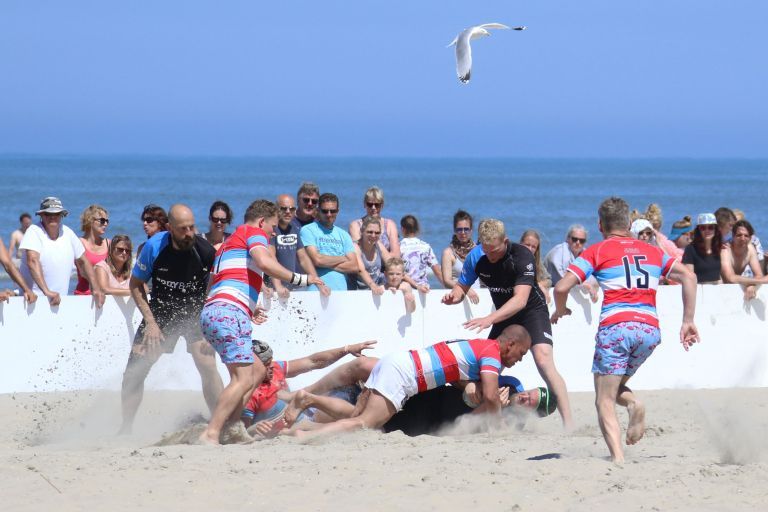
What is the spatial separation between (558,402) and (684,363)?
2423mm

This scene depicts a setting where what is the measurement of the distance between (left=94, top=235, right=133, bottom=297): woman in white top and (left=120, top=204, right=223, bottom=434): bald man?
→ 66.8 inches

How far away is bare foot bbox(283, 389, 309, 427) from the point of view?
7.16m

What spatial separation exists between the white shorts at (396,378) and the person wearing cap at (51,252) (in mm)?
3276

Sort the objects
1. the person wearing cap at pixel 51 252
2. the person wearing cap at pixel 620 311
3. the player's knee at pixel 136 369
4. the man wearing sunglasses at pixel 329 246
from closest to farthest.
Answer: the person wearing cap at pixel 620 311 < the player's knee at pixel 136 369 < the person wearing cap at pixel 51 252 < the man wearing sunglasses at pixel 329 246

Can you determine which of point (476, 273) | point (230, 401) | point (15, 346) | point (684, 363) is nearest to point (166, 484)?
point (230, 401)

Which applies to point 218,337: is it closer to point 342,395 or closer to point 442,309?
point 342,395

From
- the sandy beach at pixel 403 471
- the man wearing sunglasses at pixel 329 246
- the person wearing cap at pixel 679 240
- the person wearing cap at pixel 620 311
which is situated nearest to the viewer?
the sandy beach at pixel 403 471

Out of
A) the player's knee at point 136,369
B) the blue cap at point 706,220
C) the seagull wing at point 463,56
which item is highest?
the seagull wing at point 463,56

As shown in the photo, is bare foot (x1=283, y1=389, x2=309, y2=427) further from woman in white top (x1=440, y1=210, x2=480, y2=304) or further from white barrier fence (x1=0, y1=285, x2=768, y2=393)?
woman in white top (x1=440, y1=210, x2=480, y2=304)

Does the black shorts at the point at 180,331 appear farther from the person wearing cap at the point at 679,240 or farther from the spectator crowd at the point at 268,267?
the person wearing cap at the point at 679,240

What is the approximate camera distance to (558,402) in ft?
25.8

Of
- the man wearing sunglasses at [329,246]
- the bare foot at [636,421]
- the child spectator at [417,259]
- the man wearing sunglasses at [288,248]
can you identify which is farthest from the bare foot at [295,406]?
the child spectator at [417,259]

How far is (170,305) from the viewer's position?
8.00m

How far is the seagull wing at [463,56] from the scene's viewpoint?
9.92m
